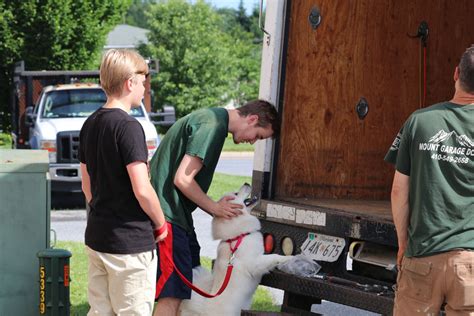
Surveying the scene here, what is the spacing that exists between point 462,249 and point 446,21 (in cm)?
341

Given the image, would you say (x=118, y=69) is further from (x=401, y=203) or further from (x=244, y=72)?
(x=244, y=72)

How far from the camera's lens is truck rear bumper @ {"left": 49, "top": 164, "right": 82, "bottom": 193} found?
14664 millimetres

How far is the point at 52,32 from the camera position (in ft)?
83.0

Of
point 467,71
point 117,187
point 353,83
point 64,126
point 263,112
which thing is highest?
point 467,71

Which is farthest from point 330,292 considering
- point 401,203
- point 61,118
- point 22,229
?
point 61,118

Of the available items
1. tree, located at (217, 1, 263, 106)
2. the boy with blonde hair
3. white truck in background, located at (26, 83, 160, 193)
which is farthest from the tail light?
tree, located at (217, 1, 263, 106)

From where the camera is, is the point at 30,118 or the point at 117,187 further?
the point at 30,118

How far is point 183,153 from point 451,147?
6.30 feet

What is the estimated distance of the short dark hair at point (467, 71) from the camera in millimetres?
4312

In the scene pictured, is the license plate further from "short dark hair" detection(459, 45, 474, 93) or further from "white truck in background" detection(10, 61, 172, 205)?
"white truck in background" detection(10, 61, 172, 205)

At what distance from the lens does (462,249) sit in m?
4.36

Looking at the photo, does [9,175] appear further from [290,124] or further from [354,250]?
[354,250]

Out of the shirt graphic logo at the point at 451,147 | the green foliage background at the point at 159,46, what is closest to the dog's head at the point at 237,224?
the shirt graphic logo at the point at 451,147

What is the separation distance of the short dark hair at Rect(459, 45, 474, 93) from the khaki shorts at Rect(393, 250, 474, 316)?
74 centimetres
